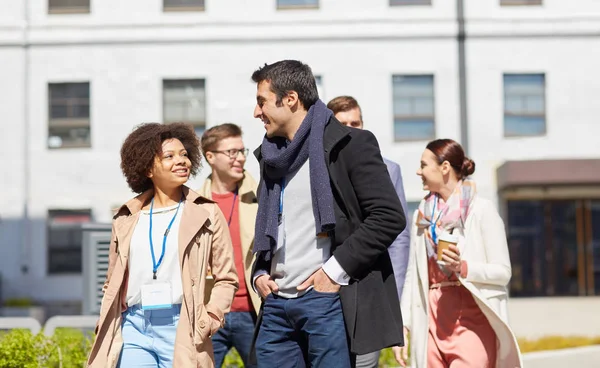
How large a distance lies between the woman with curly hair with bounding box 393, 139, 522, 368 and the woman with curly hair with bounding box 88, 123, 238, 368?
1.36 metres

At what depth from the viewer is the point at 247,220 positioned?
6.21 metres

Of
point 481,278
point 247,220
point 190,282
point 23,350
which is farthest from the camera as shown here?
point 23,350

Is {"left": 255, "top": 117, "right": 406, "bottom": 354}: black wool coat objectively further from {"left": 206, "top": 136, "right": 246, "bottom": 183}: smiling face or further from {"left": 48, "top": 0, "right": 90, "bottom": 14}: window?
{"left": 48, "top": 0, "right": 90, "bottom": 14}: window

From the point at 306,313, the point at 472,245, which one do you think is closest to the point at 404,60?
the point at 472,245

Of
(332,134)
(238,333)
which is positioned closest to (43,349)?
(238,333)

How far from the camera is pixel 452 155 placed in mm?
5777

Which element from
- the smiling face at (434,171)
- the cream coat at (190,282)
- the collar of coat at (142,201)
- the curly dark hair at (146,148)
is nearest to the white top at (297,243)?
the cream coat at (190,282)

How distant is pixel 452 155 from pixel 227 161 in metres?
1.53

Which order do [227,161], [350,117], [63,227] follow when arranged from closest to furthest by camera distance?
[350,117], [227,161], [63,227]

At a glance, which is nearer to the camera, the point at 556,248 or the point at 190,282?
the point at 190,282

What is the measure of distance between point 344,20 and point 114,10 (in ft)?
20.4

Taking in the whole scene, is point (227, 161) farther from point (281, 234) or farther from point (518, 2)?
point (518, 2)

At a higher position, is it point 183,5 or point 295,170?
point 183,5

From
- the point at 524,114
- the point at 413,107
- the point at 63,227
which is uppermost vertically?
the point at 413,107
